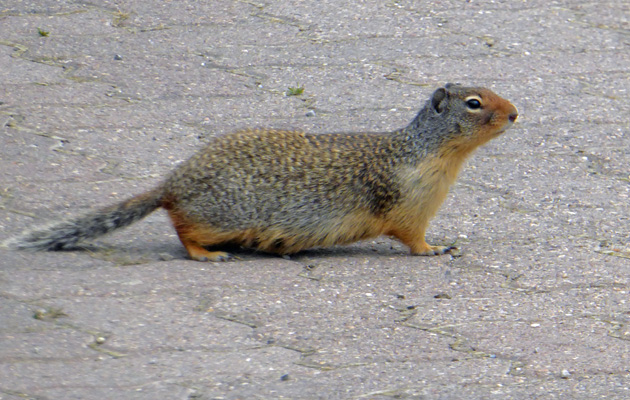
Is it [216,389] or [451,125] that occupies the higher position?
[451,125]

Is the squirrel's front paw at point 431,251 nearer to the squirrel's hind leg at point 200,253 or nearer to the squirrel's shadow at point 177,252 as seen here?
the squirrel's shadow at point 177,252

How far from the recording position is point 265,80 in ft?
22.7

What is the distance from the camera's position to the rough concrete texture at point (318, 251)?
11.9 feet

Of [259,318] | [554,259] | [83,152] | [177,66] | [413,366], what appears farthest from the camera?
[177,66]

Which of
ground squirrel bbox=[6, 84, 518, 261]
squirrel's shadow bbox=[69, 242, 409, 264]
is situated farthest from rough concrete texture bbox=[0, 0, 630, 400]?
ground squirrel bbox=[6, 84, 518, 261]

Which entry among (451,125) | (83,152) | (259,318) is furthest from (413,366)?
(83,152)

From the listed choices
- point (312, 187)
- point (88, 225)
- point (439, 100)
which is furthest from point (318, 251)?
Answer: point (88, 225)

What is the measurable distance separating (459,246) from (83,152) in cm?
225

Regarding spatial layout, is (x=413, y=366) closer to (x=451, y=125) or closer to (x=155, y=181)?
(x=451, y=125)

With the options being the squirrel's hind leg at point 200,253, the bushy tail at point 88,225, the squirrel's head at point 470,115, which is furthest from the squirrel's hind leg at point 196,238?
the squirrel's head at point 470,115

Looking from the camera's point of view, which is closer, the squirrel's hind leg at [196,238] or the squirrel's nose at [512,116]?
the squirrel's hind leg at [196,238]

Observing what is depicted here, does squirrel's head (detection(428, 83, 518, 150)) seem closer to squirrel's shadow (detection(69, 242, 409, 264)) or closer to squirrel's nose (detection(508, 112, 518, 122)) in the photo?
squirrel's nose (detection(508, 112, 518, 122))

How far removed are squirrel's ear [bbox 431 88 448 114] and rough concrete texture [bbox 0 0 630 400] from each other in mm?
650

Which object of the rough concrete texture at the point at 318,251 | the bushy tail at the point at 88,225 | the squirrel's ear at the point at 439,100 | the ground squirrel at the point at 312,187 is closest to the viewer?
the rough concrete texture at the point at 318,251
